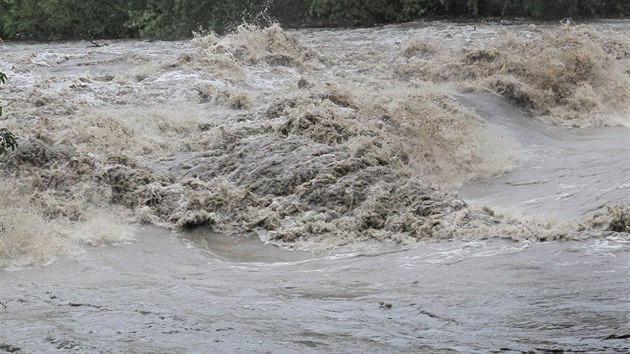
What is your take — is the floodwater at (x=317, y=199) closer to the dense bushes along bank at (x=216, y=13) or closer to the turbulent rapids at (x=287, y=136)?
the turbulent rapids at (x=287, y=136)

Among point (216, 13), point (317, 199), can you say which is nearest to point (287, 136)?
point (317, 199)

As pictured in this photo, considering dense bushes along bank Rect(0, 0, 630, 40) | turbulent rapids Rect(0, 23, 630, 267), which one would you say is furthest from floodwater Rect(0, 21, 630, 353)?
dense bushes along bank Rect(0, 0, 630, 40)

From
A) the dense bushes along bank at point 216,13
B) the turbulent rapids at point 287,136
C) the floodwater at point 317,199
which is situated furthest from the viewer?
the dense bushes along bank at point 216,13

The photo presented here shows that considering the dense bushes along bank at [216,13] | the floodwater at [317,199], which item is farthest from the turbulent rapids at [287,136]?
the dense bushes along bank at [216,13]

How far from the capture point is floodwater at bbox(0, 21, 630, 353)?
672cm

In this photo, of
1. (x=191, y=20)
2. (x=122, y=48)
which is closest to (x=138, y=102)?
(x=122, y=48)

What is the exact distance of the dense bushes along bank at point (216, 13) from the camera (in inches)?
1040

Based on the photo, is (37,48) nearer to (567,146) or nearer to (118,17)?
(118,17)

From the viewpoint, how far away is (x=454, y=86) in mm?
16969

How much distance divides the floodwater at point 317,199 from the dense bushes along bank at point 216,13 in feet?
19.9

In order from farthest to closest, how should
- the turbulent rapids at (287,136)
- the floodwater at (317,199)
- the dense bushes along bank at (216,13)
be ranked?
the dense bushes along bank at (216,13) < the turbulent rapids at (287,136) < the floodwater at (317,199)

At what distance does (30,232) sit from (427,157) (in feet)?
20.7

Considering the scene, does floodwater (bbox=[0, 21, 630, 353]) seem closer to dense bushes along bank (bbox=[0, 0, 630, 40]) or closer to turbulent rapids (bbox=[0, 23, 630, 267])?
turbulent rapids (bbox=[0, 23, 630, 267])

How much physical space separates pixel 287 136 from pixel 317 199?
83.8 inches
